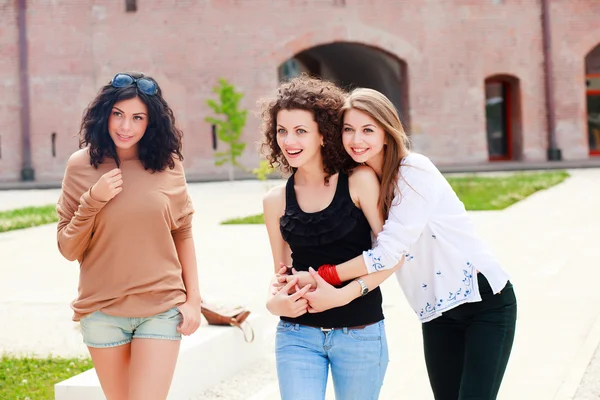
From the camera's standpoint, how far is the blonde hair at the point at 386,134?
309cm

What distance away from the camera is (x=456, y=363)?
337cm

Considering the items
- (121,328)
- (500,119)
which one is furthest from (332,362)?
(500,119)

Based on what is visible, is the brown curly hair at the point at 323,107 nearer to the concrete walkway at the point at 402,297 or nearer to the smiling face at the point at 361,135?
the smiling face at the point at 361,135

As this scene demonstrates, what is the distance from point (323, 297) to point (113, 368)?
830mm

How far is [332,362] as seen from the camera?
119 inches

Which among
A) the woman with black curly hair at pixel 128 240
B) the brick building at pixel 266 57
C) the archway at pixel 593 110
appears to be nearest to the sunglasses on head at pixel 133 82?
the woman with black curly hair at pixel 128 240

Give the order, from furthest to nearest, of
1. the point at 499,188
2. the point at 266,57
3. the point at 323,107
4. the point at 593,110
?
1. the point at 593,110
2. the point at 266,57
3. the point at 499,188
4. the point at 323,107

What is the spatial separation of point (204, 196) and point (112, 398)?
17.0 m

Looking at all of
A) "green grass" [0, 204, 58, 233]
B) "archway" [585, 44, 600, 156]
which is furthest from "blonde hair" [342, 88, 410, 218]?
"archway" [585, 44, 600, 156]

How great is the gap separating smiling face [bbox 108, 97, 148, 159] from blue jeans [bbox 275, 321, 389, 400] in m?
0.92

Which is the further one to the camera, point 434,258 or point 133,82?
point 133,82

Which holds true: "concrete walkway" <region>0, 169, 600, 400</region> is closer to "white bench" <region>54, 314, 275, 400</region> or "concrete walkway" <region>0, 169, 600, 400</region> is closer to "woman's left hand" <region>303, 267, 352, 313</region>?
"white bench" <region>54, 314, 275, 400</region>

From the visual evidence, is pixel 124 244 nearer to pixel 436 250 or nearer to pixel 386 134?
pixel 386 134

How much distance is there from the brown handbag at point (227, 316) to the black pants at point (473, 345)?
2.44m
